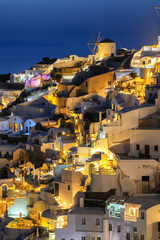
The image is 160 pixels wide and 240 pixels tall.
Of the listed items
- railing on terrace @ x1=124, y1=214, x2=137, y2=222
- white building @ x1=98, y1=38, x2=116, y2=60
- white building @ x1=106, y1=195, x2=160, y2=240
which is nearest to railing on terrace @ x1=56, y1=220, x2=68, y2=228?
white building @ x1=106, y1=195, x2=160, y2=240

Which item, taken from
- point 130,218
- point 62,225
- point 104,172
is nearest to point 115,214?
point 130,218

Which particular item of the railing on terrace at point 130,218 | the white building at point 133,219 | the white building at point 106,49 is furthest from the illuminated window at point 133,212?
the white building at point 106,49

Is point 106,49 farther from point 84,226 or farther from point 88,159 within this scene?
point 84,226

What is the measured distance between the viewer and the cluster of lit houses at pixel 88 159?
72.5 feet

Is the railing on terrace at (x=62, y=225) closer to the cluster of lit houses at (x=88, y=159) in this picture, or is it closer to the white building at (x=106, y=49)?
the cluster of lit houses at (x=88, y=159)

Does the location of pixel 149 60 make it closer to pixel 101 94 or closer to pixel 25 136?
pixel 101 94

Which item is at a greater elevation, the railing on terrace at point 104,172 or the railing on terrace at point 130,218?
the railing on terrace at point 104,172

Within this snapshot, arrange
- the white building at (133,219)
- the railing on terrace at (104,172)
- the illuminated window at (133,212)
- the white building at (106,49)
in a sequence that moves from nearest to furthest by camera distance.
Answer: the white building at (133,219), the illuminated window at (133,212), the railing on terrace at (104,172), the white building at (106,49)

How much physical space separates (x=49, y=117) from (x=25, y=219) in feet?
42.9

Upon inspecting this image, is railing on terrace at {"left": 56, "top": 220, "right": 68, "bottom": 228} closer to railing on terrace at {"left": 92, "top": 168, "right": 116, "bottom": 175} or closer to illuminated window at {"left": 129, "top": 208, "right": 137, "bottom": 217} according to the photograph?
railing on terrace at {"left": 92, "top": 168, "right": 116, "bottom": 175}

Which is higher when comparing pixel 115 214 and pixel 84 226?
pixel 115 214

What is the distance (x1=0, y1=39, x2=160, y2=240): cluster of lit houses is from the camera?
22.1 m

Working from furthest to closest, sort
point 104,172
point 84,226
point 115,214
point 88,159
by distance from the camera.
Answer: point 88,159 → point 104,172 → point 84,226 → point 115,214

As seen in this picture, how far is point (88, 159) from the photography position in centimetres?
2644
